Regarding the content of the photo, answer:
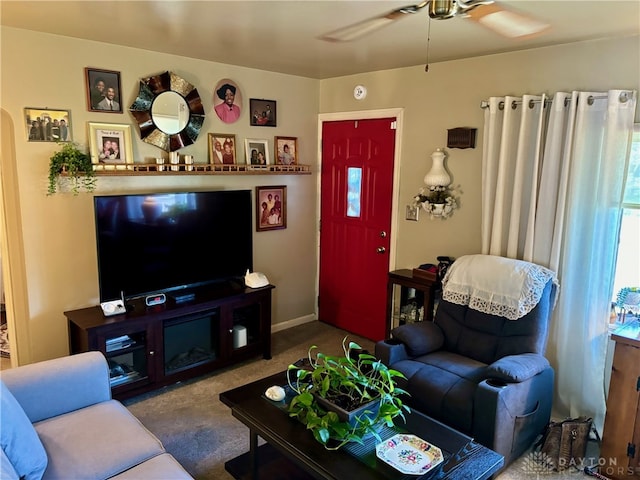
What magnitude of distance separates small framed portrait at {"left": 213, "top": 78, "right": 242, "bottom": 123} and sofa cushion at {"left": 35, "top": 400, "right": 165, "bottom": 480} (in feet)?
8.03

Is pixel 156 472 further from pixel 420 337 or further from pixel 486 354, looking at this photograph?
pixel 486 354

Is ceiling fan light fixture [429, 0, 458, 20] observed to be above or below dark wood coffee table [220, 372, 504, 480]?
above

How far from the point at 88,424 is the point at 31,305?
4.52ft

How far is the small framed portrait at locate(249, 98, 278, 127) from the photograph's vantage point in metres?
4.03

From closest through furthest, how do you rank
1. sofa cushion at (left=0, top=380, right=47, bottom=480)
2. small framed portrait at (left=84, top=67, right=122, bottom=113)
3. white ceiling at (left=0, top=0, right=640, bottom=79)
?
sofa cushion at (left=0, top=380, right=47, bottom=480)
white ceiling at (left=0, top=0, right=640, bottom=79)
small framed portrait at (left=84, top=67, right=122, bottom=113)

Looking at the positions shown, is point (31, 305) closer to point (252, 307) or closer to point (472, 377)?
point (252, 307)

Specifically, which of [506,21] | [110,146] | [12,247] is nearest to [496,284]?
[506,21]

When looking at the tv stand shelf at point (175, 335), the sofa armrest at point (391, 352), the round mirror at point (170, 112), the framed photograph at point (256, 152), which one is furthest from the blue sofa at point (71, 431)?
the framed photograph at point (256, 152)

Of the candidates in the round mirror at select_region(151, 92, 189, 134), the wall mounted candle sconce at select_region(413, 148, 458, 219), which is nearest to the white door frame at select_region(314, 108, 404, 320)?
the wall mounted candle sconce at select_region(413, 148, 458, 219)

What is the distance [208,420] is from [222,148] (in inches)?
82.8

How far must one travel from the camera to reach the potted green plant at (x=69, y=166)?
296 cm

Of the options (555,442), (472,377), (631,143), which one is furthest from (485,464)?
(631,143)

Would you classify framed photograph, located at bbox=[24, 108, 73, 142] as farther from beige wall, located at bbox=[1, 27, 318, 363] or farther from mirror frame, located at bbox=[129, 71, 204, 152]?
mirror frame, located at bbox=[129, 71, 204, 152]

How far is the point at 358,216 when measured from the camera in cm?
434
